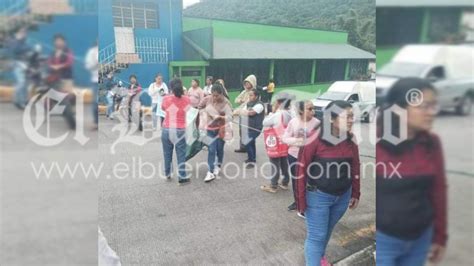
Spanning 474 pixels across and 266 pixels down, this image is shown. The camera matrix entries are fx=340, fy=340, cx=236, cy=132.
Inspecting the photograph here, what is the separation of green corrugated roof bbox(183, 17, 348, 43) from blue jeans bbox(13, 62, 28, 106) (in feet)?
5.52

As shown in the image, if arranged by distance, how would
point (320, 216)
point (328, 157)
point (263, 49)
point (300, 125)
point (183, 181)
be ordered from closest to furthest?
point (328, 157) < point (320, 216) < point (263, 49) < point (300, 125) < point (183, 181)

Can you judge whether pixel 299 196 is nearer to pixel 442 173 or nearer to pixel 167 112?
pixel 442 173

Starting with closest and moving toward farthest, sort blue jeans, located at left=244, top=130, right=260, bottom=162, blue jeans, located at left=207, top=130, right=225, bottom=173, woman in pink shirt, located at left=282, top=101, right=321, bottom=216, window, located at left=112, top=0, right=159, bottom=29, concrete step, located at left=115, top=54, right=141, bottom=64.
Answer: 1. window, located at left=112, top=0, right=159, bottom=29
2. concrete step, located at left=115, top=54, right=141, bottom=64
3. woman in pink shirt, located at left=282, top=101, right=321, bottom=216
4. blue jeans, located at left=207, top=130, right=225, bottom=173
5. blue jeans, located at left=244, top=130, right=260, bottom=162

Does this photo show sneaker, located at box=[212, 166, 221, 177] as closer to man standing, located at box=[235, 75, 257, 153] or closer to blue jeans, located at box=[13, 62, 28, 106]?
man standing, located at box=[235, 75, 257, 153]

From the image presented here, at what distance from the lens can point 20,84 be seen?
0.71 m

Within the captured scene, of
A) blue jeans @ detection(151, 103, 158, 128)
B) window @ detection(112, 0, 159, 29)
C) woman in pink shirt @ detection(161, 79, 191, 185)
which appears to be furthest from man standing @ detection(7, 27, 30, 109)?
woman in pink shirt @ detection(161, 79, 191, 185)

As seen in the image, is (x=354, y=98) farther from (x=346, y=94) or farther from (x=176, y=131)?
(x=176, y=131)

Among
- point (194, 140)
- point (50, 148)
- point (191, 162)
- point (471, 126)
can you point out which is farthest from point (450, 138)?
point (191, 162)

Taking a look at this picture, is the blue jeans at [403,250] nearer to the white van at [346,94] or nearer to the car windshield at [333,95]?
the white van at [346,94]

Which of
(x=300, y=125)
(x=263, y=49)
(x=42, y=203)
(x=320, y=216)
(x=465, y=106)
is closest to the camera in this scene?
(x=465, y=106)

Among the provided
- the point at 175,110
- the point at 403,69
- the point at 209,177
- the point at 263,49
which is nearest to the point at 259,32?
the point at 263,49

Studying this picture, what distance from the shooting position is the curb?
2.33 m

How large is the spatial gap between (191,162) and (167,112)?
1.14m

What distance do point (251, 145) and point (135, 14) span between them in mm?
2606
